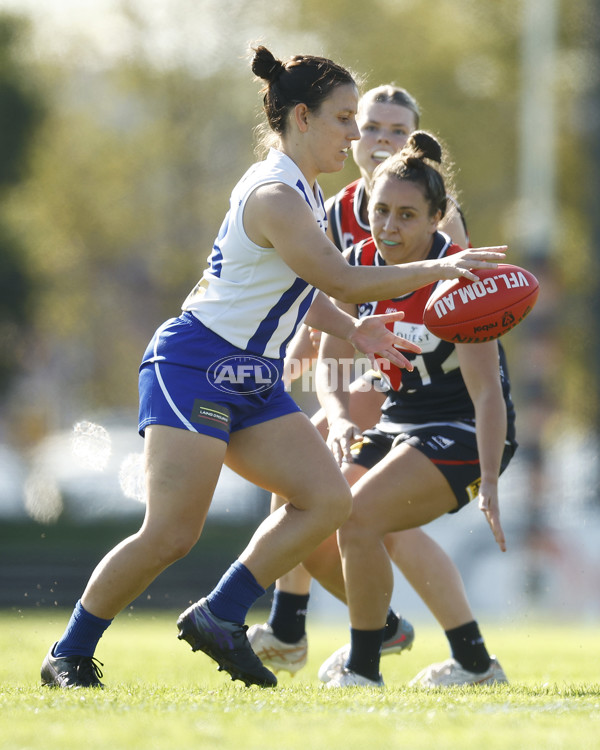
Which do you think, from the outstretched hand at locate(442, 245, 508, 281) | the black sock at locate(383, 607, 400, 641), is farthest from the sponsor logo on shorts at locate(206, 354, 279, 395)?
the black sock at locate(383, 607, 400, 641)

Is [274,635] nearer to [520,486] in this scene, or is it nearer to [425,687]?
[425,687]

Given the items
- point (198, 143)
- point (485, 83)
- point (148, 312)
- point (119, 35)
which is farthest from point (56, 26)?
point (485, 83)

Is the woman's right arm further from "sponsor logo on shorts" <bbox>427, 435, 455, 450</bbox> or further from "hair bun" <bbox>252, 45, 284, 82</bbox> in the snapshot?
"sponsor logo on shorts" <bbox>427, 435, 455, 450</bbox>

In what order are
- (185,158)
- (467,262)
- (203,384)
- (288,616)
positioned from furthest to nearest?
(185,158) → (288,616) → (203,384) → (467,262)

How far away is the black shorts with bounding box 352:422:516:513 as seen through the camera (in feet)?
15.6

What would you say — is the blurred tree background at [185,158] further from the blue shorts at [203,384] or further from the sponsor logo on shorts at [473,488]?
the blue shorts at [203,384]

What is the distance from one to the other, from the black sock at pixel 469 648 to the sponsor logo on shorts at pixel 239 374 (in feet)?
4.75

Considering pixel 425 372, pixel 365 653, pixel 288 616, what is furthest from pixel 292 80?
pixel 288 616

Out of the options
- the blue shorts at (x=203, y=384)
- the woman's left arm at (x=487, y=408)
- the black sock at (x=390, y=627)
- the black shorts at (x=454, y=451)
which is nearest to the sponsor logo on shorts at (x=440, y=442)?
the black shorts at (x=454, y=451)

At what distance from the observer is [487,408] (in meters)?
4.65

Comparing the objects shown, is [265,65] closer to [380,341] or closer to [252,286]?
[252,286]

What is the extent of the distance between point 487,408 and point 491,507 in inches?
14.4

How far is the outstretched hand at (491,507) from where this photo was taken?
4512mm

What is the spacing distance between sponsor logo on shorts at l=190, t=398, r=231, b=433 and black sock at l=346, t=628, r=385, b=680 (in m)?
1.01
